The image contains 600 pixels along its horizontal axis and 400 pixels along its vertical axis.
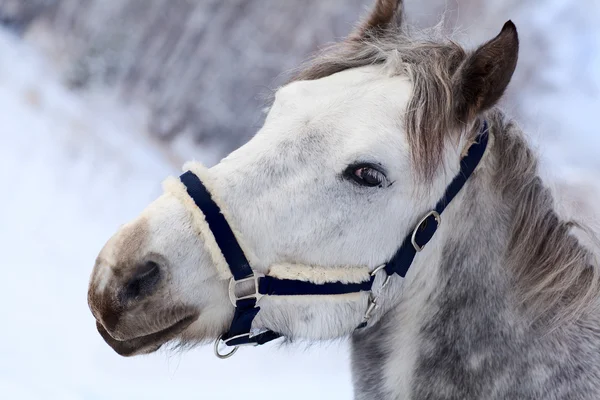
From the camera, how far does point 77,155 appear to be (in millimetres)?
2326

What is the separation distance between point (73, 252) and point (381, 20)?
5.66 feet

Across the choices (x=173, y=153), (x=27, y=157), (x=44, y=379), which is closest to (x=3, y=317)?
(x=44, y=379)

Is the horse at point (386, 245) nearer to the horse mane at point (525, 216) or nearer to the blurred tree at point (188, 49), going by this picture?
the horse mane at point (525, 216)

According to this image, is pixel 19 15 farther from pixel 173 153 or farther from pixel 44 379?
pixel 44 379

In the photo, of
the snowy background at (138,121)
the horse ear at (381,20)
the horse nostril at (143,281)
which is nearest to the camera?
the horse nostril at (143,281)

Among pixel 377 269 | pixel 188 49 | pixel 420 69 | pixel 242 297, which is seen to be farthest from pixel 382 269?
pixel 188 49

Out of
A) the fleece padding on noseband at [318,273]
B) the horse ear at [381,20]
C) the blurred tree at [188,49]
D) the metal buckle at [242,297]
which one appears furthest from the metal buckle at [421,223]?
the blurred tree at [188,49]

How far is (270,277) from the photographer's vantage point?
897 mm

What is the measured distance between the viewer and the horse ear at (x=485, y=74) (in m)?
0.84

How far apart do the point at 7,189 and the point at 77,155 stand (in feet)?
1.13

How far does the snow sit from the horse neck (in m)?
0.97

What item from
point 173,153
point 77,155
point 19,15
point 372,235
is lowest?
point 372,235

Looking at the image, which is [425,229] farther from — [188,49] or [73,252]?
[73,252]

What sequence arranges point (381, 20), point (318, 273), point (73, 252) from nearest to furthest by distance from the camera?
point (318, 273)
point (381, 20)
point (73, 252)
